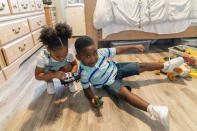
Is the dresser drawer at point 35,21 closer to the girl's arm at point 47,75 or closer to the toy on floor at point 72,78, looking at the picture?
the girl's arm at point 47,75

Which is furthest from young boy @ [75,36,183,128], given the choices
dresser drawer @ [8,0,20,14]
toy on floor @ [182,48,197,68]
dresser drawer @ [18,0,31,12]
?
dresser drawer @ [18,0,31,12]

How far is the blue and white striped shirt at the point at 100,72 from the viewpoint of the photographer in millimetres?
813

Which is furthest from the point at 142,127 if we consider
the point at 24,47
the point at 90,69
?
the point at 24,47

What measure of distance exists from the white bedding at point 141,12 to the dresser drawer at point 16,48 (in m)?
0.79

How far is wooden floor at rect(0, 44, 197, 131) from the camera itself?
2.26 ft

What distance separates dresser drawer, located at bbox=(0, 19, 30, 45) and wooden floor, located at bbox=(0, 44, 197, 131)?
1.26 ft

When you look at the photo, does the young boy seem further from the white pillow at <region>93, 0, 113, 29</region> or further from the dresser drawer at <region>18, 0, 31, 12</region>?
the dresser drawer at <region>18, 0, 31, 12</region>

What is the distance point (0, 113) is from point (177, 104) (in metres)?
1.04

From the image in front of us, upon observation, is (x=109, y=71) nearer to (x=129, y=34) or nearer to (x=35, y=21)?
(x=129, y=34)

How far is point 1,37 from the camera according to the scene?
3.65ft

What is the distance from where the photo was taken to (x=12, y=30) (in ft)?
4.14

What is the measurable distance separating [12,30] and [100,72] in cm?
98

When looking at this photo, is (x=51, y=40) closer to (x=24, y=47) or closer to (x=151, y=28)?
(x=24, y=47)

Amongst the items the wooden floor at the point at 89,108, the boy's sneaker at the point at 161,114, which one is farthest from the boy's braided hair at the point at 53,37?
the boy's sneaker at the point at 161,114
